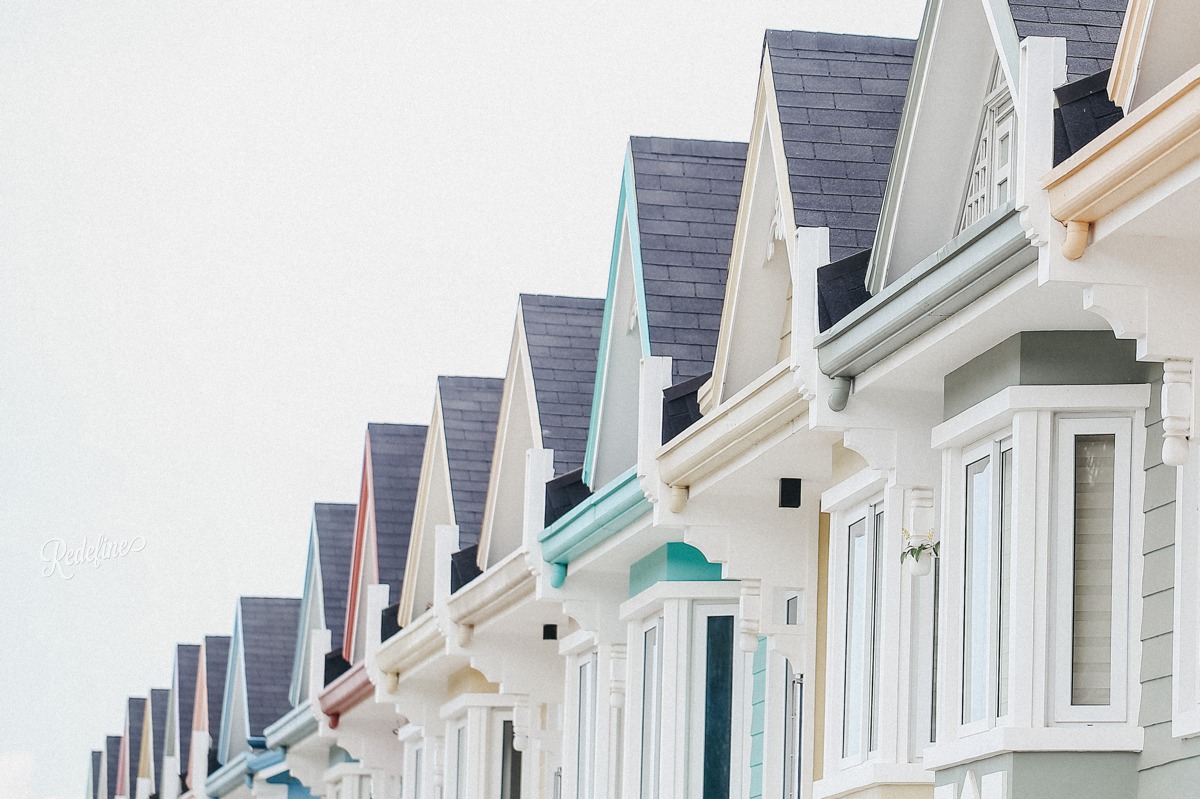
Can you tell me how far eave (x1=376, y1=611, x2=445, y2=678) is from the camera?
20625mm

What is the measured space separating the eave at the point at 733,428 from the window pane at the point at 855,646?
0.86m

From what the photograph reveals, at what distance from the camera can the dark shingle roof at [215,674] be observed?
3731 cm

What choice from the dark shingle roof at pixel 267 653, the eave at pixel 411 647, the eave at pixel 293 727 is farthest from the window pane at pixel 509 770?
the dark shingle roof at pixel 267 653

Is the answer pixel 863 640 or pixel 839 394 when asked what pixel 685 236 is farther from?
pixel 839 394

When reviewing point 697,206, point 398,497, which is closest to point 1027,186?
point 697,206

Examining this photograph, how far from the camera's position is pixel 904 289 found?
404 inches

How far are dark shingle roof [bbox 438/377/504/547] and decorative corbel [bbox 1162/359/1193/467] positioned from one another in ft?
45.4

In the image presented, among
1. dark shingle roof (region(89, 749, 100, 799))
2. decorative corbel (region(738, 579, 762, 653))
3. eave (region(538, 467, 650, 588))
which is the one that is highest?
eave (region(538, 467, 650, 588))

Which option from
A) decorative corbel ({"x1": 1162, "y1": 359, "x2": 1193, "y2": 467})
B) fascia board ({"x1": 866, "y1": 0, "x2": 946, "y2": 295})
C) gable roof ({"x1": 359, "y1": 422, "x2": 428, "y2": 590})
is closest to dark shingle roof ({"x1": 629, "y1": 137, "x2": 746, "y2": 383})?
fascia board ({"x1": 866, "y1": 0, "x2": 946, "y2": 295})

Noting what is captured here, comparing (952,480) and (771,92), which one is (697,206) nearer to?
(771,92)

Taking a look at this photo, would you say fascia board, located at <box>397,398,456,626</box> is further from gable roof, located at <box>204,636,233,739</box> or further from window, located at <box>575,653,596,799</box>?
gable roof, located at <box>204,636,233,739</box>

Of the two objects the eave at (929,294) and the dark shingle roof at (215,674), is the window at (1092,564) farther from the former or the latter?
the dark shingle roof at (215,674)

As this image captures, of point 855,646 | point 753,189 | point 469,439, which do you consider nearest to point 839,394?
point 855,646

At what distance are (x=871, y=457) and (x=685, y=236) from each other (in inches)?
216
